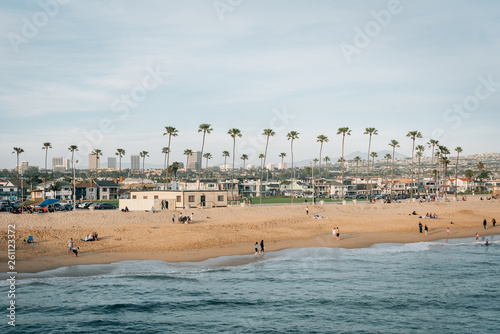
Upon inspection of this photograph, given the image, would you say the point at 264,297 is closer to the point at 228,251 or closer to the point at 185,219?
the point at 228,251

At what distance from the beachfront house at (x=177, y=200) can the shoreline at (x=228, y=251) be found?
2087 centimetres

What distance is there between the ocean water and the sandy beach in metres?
3.61

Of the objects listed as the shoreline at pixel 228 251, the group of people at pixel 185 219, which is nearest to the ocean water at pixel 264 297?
the shoreline at pixel 228 251

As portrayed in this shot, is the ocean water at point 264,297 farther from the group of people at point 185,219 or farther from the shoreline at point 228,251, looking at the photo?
the group of people at point 185,219

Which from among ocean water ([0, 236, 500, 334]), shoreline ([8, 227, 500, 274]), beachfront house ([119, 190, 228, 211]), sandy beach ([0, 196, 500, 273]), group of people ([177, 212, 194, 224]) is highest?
beachfront house ([119, 190, 228, 211])

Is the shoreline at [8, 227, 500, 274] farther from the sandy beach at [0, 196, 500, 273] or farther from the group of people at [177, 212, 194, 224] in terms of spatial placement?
the group of people at [177, 212, 194, 224]

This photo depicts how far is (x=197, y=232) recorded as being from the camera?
42188 mm

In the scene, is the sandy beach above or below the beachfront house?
below

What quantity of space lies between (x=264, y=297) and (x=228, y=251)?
11.7 meters

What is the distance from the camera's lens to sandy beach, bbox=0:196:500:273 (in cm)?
3362

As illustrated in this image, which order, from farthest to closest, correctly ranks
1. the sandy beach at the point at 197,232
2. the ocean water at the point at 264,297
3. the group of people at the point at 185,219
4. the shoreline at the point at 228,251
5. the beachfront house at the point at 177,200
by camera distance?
the beachfront house at the point at 177,200
the group of people at the point at 185,219
the sandy beach at the point at 197,232
the shoreline at the point at 228,251
the ocean water at the point at 264,297

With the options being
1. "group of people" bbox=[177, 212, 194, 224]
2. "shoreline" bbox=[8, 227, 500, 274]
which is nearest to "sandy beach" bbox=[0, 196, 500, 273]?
"shoreline" bbox=[8, 227, 500, 274]

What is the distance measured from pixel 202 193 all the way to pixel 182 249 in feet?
79.6

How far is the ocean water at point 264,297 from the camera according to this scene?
2109 cm
